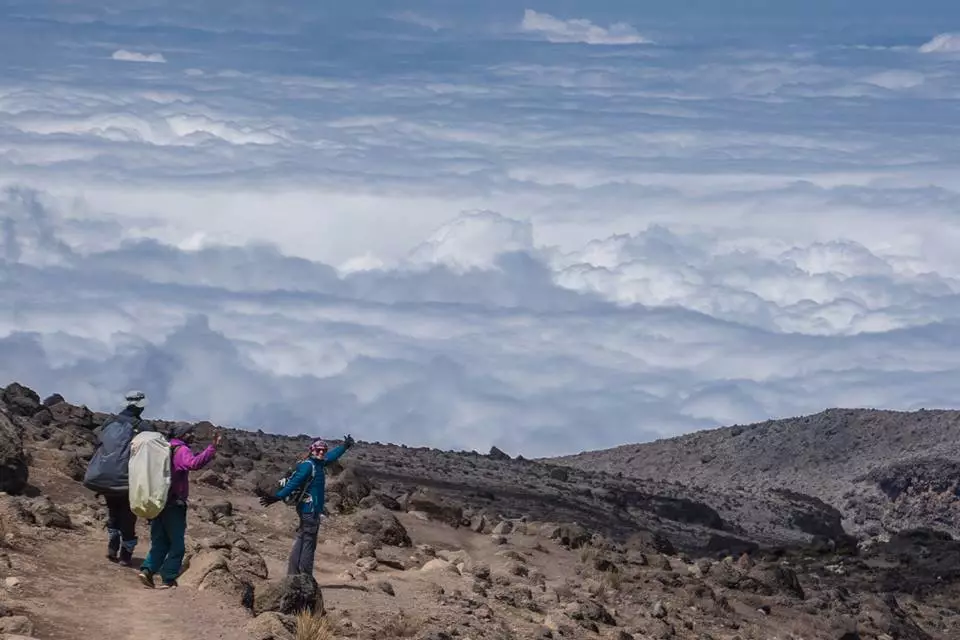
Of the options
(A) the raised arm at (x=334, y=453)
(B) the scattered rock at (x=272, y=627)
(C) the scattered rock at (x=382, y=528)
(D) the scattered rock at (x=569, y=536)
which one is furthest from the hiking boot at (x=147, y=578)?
(D) the scattered rock at (x=569, y=536)

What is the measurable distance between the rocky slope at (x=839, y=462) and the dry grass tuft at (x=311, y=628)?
4321 centimetres

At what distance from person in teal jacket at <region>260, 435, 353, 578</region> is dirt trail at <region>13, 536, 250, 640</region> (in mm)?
1253

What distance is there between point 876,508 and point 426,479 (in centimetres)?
2576

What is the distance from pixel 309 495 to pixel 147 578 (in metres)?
1.79

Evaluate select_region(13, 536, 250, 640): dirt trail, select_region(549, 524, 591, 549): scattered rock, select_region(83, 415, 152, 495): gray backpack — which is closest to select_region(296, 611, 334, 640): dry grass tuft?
select_region(13, 536, 250, 640): dirt trail

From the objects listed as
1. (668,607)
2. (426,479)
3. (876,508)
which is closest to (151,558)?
(668,607)

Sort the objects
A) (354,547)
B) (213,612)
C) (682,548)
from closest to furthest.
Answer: (213,612) → (354,547) → (682,548)

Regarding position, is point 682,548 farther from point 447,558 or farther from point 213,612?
point 213,612

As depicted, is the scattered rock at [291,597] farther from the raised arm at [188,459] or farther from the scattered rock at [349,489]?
→ the scattered rock at [349,489]

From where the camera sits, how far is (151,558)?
16.9 m

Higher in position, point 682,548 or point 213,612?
point 213,612

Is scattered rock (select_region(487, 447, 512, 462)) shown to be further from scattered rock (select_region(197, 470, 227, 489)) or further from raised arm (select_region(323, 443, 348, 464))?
raised arm (select_region(323, 443, 348, 464))

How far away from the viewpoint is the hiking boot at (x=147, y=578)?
16781 mm

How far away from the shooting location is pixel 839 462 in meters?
66.1
